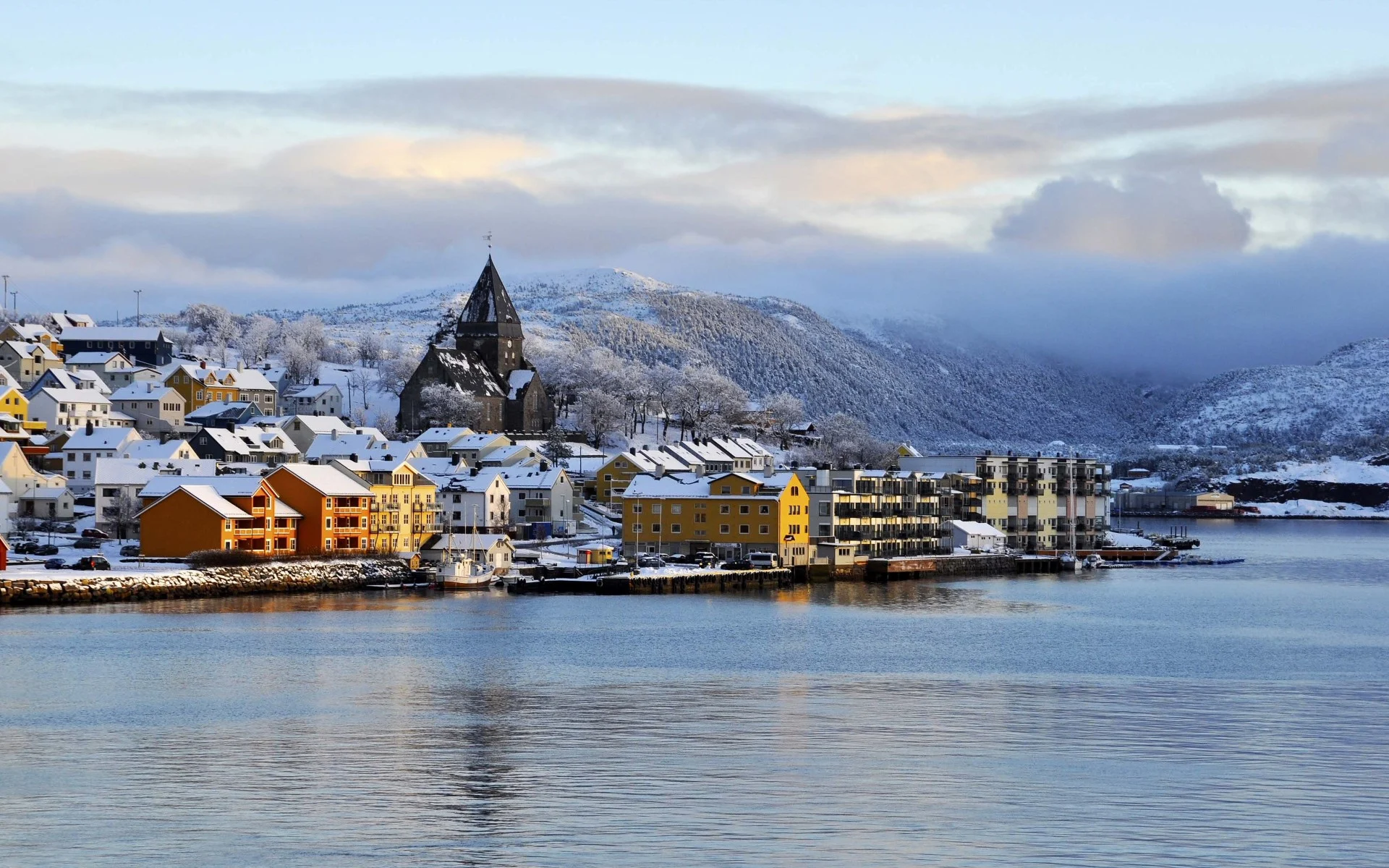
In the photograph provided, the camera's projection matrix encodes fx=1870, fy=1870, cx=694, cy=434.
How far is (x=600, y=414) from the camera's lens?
366 feet

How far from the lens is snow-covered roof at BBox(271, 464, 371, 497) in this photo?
65438 mm

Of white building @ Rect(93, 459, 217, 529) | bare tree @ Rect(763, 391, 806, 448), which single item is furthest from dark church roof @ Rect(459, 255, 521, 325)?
white building @ Rect(93, 459, 217, 529)

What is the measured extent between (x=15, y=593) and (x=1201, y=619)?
34285 millimetres

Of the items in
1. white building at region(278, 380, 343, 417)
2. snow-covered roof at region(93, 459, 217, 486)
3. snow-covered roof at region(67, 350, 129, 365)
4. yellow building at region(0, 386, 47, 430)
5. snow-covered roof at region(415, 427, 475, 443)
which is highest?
snow-covered roof at region(67, 350, 129, 365)

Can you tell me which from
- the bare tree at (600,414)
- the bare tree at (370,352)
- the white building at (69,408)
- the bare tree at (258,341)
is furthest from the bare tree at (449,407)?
the bare tree at (370,352)

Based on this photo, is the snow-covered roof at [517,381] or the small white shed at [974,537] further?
the snow-covered roof at [517,381]

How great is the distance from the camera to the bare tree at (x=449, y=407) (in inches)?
4085

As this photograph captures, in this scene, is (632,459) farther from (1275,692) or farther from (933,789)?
(933,789)

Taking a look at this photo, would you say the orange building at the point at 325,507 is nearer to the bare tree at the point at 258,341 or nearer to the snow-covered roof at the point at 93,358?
the snow-covered roof at the point at 93,358

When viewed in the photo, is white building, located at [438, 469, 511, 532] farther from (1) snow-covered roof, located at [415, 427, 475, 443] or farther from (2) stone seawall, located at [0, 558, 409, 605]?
(1) snow-covered roof, located at [415, 427, 475, 443]

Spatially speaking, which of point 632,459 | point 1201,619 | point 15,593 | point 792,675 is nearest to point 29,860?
point 792,675

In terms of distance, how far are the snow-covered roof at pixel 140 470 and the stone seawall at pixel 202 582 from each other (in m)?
9.35

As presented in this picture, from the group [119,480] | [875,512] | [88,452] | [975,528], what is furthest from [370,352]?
[875,512]

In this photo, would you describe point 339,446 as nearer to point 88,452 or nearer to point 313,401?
point 88,452
